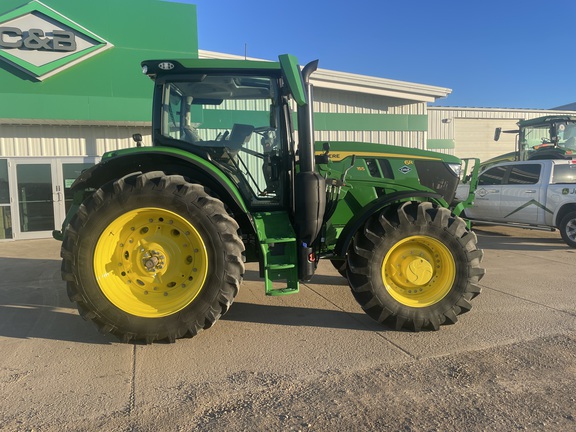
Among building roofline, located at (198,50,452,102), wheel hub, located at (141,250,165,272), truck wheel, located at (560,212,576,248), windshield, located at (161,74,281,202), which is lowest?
truck wheel, located at (560,212,576,248)

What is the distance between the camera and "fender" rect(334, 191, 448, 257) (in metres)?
3.89

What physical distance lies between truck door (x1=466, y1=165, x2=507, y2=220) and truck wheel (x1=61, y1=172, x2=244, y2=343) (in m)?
8.28

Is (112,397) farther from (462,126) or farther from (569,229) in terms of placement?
(462,126)

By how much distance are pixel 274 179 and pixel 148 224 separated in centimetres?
126

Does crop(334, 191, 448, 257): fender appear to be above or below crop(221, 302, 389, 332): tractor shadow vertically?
above

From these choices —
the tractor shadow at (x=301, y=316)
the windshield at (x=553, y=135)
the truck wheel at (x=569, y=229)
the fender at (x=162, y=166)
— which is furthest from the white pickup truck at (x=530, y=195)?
the fender at (x=162, y=166)

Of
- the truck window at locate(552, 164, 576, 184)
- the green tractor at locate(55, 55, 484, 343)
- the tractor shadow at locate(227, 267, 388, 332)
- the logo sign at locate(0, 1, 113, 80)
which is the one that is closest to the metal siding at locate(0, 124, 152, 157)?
the logo sign at locate(0, 1, 113, 80)

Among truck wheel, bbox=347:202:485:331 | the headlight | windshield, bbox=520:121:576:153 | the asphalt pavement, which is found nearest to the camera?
the asphalt pavement

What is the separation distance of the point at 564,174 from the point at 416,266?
7019 millimetres

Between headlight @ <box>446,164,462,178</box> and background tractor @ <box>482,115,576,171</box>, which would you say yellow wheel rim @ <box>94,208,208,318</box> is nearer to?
headlight @ <box>446,164,462,178</box>

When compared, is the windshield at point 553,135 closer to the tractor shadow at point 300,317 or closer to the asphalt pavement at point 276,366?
the asphalt pavement at point 276,366

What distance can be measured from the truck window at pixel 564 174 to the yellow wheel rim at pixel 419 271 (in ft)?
21.5

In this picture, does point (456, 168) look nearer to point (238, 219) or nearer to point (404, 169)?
point (404, 169)

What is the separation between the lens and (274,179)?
3996 millimetres
